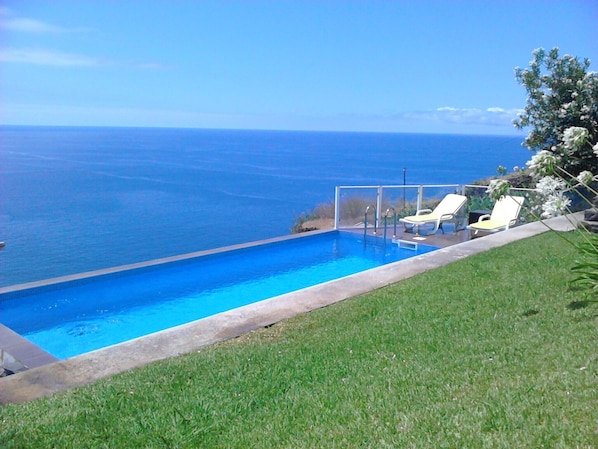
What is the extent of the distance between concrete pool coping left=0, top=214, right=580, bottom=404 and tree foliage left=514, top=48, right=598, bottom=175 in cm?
743

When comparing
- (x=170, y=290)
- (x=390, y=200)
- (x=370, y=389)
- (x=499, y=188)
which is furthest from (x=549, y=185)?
(x=390, y=200)

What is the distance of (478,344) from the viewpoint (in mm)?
4012

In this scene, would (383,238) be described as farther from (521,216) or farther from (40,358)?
(40,358)

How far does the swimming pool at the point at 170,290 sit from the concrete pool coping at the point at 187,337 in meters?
2.27

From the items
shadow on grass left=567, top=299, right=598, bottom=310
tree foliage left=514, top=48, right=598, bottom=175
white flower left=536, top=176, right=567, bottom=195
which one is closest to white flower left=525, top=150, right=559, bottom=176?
white flower left=536, top=176, right=567, bottom=195

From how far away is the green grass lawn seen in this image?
2.73 m

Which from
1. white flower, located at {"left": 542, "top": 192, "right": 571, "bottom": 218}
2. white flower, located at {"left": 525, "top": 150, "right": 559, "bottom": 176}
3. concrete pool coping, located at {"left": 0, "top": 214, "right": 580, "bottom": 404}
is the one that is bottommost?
concrete pool coping, located at {"left": 0, "top": 214, "right": 580, "bottom": 404}

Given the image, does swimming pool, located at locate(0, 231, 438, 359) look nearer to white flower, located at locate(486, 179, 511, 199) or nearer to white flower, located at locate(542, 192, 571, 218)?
white flower, located at locate(486, 179, 511, 199)

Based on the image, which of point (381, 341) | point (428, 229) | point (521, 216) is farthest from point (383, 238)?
point (381, 341)

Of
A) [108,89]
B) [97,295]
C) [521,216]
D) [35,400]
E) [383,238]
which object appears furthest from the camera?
[108,89]

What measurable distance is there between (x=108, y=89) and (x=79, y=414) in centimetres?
3327

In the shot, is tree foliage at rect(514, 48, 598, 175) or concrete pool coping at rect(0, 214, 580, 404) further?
tree foliage at rect(514, 48, 598, 175)

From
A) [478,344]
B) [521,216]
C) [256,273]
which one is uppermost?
[478,344]

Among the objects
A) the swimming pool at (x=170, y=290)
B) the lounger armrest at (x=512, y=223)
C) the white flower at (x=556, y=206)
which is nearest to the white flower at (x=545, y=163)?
the white flower at (x=556, y=206)
